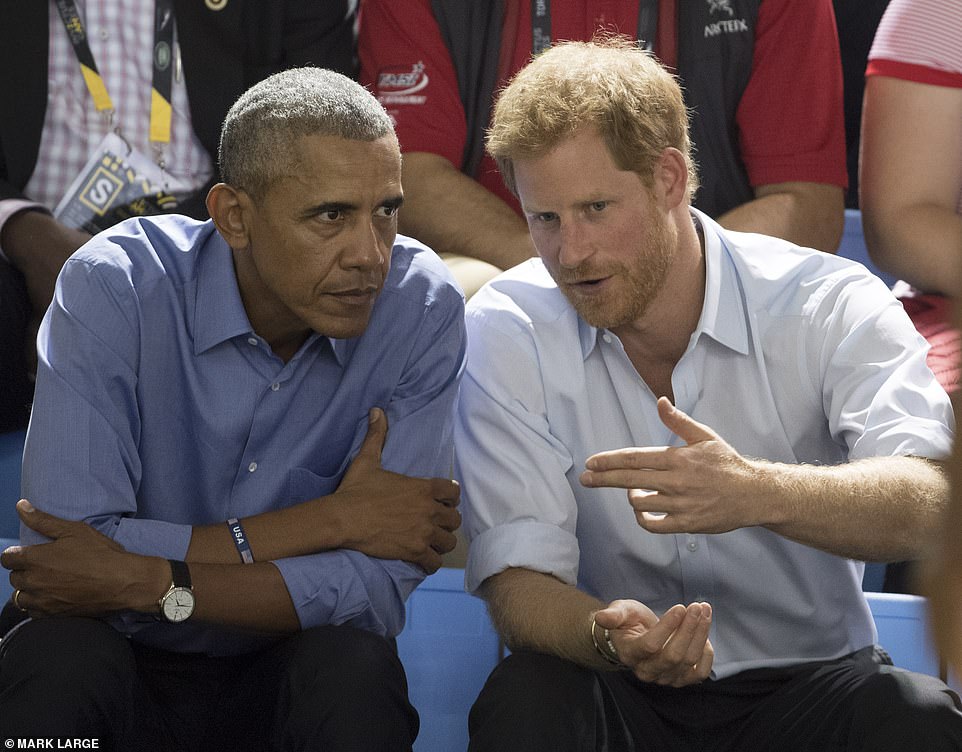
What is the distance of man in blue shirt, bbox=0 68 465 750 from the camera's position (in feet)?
5.97

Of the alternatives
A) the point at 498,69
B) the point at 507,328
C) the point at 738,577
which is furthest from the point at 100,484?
the point at 498,69

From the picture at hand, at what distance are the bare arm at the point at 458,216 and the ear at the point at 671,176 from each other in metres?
0.67

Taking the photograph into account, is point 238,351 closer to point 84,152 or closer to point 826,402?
point 826,402

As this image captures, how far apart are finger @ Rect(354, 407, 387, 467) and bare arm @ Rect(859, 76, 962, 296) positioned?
120cm

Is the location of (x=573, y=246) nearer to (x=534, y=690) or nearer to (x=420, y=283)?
(x=420, y=283)

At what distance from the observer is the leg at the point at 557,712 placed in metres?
1.70

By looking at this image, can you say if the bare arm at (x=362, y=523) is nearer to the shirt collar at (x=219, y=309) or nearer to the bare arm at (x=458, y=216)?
the shirt collar at (x=219, y=309)

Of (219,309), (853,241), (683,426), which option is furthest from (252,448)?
(853,241)

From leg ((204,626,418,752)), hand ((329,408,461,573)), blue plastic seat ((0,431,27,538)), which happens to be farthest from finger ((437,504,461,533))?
blue plastic seat ((0,431,27,538))

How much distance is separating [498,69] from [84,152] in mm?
948

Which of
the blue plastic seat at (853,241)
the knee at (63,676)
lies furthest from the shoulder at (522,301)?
the blue plastic seat at (853,241)

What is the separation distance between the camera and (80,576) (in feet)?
5.95

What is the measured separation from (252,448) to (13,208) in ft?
3.44

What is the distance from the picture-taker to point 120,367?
195 centimetres
